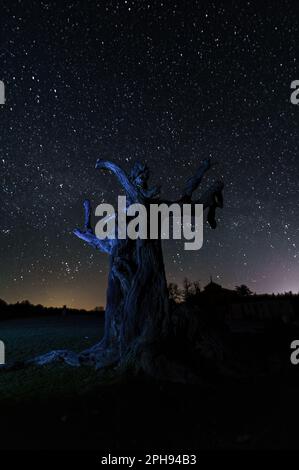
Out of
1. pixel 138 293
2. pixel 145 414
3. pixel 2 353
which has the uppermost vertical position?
pixel 138 293

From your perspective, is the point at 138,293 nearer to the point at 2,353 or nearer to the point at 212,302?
the point at 2,353

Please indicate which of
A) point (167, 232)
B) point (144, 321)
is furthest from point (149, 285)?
point (167, 232)

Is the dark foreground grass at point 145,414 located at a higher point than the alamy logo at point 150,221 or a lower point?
lower

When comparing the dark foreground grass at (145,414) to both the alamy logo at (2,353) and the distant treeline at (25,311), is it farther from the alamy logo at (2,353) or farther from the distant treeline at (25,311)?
the distant treeline at (25,311)

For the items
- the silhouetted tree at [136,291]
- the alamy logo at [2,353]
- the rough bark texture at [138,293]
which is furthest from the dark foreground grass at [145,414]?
the alamy logo at [2,353]

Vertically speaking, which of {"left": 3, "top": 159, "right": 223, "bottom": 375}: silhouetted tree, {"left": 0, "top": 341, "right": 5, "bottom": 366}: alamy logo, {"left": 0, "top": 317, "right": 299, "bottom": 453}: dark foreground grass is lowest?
{"left": 0, "top": 341, "right": 5, "bottom": 366}: alamy logo

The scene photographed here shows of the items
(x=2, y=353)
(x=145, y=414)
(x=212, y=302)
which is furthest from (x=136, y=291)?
(x=212, y=302)

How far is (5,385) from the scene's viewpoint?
826 cm

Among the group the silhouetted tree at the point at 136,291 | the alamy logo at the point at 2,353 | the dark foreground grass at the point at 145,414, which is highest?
the silhouetted tree at the point at 136,291

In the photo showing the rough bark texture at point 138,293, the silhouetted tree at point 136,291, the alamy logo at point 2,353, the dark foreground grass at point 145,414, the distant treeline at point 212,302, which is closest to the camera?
the dark foreground grass at point 145,414

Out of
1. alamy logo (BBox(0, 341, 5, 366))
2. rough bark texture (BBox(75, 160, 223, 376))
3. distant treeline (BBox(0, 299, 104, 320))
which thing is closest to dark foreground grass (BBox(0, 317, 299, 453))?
rough bark texture (BBox(75, 160, 223, 376))

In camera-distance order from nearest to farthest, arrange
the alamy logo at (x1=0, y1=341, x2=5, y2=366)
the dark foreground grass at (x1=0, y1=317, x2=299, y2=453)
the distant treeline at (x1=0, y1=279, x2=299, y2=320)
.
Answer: the dark foreground grass at (x1=0, y1=317, x2=299, y2=453), the alamy logo at (x1=0, y1=341, x2=5, y2=366), the distant treeline at (x1=0, y1=279, x2=299, y2=320)

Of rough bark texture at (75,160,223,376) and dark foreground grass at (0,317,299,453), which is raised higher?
rough bark texture at (75,160,223,376)

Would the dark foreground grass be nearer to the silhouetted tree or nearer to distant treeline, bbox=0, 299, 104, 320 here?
the silhouetted tree
